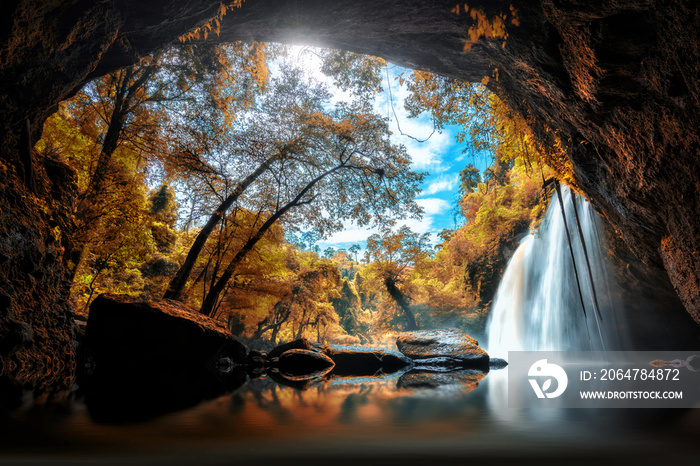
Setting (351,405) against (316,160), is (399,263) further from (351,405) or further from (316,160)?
(351,405)

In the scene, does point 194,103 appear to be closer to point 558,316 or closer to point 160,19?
point 160,19

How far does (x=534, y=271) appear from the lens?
15000mm

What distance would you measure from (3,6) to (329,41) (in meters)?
5.12

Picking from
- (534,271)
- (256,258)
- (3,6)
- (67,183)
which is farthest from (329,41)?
(534,271)

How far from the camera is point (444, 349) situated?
12.2 meters

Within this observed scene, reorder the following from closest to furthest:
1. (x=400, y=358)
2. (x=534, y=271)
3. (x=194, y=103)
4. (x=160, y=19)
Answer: (x=160, y=19) < (x=194, y=103) < (x=400, y=358) < (x=534, y=271)

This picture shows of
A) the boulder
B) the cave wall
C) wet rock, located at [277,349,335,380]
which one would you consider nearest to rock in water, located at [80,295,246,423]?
the boulder

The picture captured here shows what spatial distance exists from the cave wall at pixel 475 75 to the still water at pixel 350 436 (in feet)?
8.78

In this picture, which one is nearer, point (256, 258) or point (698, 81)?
point (698, 81)

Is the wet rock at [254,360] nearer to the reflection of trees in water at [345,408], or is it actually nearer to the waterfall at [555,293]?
the reflection of trees in water at [345,408]

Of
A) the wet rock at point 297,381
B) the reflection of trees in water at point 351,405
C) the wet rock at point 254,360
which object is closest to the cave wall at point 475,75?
the wet rock at point 297,381

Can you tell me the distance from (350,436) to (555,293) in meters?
14.8

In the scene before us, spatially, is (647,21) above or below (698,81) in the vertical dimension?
above

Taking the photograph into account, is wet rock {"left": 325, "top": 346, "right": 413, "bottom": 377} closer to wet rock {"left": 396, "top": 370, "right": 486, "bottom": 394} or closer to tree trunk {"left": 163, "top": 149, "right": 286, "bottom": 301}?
wet rock {"left": 396, "top": 370, "right": 486, "bottom": 394}
